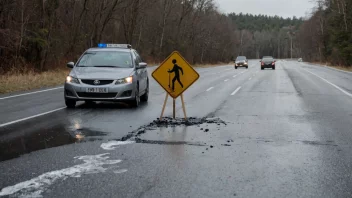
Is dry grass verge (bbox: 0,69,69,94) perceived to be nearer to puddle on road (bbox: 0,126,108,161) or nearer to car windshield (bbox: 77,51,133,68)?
car windshield (bbox: 77,51,133,68)

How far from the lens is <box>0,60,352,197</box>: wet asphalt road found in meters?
4.68

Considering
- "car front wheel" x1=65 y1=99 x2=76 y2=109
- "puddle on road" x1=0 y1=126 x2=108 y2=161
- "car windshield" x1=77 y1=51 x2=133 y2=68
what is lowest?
"puddle on road" x1=0 y1=126 x2=108 y2=161

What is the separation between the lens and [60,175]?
16.7 ft

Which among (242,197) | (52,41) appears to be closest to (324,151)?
(242,197)

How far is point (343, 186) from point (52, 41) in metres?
32.5

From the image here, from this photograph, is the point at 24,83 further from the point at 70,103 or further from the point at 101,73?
the point at 101,73

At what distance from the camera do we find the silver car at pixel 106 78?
37.3 ft

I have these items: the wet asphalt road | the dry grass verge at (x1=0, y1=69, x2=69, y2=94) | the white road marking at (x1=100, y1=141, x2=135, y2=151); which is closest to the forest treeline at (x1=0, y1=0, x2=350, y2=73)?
the dry grass verge at (x1=0, y1=69, x2=69, y2=94)

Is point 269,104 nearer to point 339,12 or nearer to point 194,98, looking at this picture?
point 194,98

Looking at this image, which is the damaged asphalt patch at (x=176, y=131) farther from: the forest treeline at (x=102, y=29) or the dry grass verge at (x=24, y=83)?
the forest treeline at (x=102, y=29)

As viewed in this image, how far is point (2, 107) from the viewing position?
1195cm

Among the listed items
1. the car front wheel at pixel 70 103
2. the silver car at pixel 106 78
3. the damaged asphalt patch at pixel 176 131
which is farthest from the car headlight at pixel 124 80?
the damaged asphalt patch at pixel 176 131

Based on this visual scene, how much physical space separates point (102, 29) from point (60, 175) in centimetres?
3996

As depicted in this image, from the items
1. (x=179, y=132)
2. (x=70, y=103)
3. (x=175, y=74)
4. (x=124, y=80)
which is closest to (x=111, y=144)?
(x=179, y=132)
